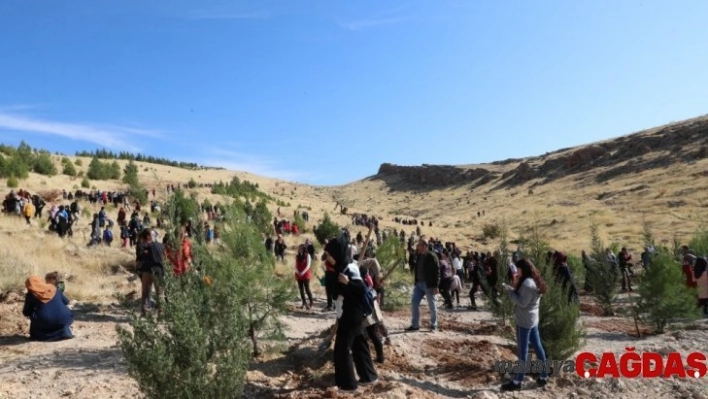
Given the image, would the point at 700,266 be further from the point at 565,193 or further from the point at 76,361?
the point at 565,193

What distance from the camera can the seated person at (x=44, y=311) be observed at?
7496 millimetres

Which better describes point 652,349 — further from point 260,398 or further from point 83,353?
point 83,353

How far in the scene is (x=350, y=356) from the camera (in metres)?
5.67

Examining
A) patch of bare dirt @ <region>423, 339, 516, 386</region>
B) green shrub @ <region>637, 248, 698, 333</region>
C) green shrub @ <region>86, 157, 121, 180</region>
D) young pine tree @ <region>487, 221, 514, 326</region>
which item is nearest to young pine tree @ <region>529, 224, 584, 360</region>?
patch of bare dirt @ <region>423, 339, 516, 386</region>

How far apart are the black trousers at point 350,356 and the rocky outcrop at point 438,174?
8928 centimetres

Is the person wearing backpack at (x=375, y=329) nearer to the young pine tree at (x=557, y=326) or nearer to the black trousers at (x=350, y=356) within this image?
the black trousers at (x=350, y=356)

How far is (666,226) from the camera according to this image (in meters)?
36.5

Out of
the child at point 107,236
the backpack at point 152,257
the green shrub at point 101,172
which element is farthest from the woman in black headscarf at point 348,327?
the green shrub at point 101,172

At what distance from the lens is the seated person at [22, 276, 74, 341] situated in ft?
24.6

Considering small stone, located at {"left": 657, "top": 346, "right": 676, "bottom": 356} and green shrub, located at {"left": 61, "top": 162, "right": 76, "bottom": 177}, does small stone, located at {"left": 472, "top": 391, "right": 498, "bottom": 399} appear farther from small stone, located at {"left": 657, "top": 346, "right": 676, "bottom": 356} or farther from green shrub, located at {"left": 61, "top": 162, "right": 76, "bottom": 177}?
green shrub, located at {"left": 61, "top": 162, "right": 76, "bottom": 177}

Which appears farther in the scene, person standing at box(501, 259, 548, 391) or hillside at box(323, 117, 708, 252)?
hillside at box(323, 117, 708, 252)

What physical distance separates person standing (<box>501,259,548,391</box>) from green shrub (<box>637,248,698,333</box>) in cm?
499

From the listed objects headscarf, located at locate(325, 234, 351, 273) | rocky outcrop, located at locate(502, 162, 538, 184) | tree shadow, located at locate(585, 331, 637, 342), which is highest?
rocky outcrop, located at locate(502, 162, 538, 184)

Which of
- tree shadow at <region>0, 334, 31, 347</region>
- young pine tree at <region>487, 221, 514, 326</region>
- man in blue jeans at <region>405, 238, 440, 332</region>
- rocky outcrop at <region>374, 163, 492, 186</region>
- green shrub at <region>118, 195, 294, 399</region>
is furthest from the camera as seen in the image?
rocky outcrop at <region>374, 163, 492, 186</region>
